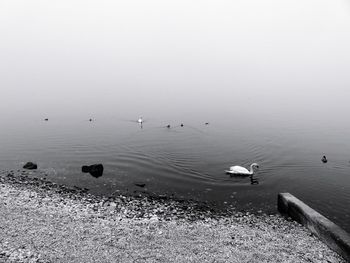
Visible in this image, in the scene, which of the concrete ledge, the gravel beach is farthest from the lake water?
the gravel beach

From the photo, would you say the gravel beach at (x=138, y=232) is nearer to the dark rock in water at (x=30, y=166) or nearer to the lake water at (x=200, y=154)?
the lake water at (x=200, y=154)

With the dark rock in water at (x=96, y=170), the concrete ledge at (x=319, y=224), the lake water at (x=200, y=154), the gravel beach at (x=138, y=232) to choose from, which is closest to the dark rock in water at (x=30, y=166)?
the lake water at (x=200, y=154)

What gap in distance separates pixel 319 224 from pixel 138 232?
11.8 m

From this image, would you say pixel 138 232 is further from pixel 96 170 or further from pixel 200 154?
pixel 200 154

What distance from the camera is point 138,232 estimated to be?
66.5 feet

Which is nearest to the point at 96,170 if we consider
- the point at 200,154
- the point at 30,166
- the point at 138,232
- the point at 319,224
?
the point at 30,166

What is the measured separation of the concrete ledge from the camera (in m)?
18.0

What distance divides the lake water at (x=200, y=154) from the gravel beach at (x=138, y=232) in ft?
11.0

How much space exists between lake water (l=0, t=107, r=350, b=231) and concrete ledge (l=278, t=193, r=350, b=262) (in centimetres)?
179

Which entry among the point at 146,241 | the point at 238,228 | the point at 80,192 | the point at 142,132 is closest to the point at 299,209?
the point at 238,228

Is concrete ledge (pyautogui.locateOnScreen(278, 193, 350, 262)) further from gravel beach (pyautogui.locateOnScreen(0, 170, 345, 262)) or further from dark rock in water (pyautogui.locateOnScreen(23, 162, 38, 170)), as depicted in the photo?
dark rock in water (pyautogui.locateOnScreen(23, 162, 38, 170))

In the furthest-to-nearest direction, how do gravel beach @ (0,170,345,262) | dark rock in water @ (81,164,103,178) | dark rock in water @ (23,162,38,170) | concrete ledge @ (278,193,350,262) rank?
dark rock in water @ (23,162,38,170) → dark rock in water @ (81,164,103,178) → concrete ledge @ (278,193,350,262) → gravel beach @ (0,170,345,262)

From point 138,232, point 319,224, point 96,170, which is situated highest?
point 96,170

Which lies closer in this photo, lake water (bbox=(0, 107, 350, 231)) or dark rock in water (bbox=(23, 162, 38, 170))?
lake water (bbox=(0, 107, 350, 231))
